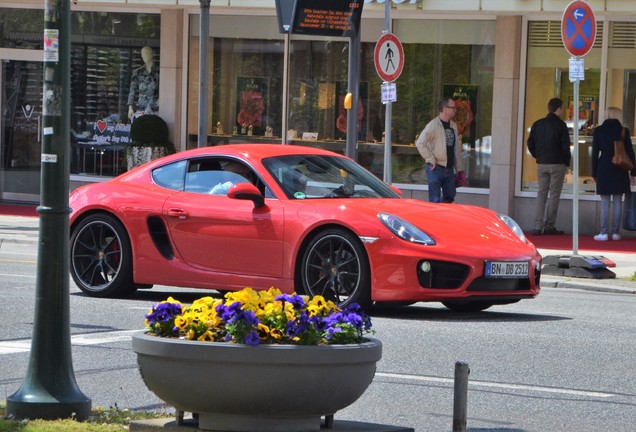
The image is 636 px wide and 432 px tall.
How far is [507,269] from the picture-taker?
1125 centimetres

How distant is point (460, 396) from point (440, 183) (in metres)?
13.9

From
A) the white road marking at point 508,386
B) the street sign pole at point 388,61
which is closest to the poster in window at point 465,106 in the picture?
the street sign pole at point 388,61

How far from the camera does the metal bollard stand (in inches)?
212

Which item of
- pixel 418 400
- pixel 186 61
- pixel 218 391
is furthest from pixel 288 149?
pixel 186 61

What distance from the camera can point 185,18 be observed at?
25062 mm

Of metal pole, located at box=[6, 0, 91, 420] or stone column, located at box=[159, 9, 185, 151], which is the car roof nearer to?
metal pole, located at box=[6, 0, 91, 420]

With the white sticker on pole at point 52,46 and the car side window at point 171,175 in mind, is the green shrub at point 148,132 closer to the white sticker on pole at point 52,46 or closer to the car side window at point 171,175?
the car side window at point 171,175

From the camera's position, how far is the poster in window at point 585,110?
22219mm

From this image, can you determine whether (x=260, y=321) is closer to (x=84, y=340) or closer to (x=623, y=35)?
(x=84, y=340)

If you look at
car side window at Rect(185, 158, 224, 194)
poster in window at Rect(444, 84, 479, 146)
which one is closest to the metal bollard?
car side window at Rect(185, 158, 224, 194)

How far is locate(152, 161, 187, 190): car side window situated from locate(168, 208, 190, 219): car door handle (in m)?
0.37

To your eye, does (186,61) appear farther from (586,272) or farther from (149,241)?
(149,241)

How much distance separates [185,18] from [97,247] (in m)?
13.1

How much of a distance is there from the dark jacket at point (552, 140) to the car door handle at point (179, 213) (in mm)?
10629
